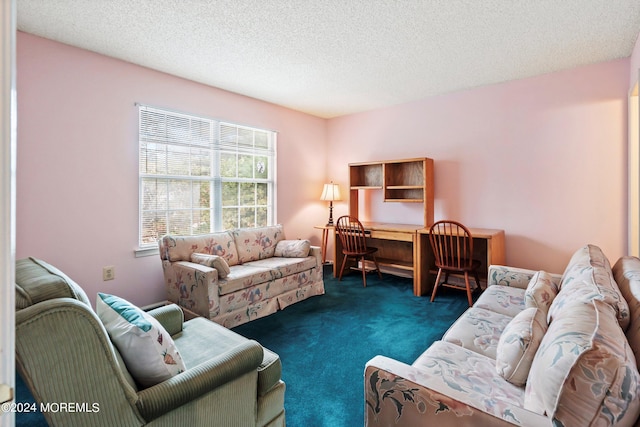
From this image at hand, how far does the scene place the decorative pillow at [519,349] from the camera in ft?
3.91

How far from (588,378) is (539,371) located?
0.18 meters

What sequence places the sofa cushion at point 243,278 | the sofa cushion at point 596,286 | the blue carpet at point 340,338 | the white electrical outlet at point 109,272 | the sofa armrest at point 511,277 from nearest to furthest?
the sofa cushion at point 596,286
the blue carpet at point 340,338
the sofa armrest at point 511,277
the sofa cushion at point 243,278
the white electrical outlet at point 109,272

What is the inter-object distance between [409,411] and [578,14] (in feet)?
9.03

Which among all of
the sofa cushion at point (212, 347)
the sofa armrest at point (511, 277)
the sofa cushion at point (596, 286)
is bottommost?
the sofa cushion at point (212, 347)

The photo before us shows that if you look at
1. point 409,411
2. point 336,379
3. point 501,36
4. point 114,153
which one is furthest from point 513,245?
point 114,153

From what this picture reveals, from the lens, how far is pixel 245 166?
3.98m

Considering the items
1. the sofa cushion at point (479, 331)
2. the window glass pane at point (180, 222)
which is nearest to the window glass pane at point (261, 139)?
the window glass pane at point (180, 222)

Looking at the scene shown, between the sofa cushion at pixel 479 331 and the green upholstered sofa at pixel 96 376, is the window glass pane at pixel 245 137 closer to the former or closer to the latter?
the green upholstered sofa at pixel 96 376

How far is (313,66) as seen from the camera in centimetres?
300

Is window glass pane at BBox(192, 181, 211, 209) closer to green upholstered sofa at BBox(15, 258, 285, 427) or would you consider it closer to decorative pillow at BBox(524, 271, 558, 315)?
green upholstered sofa at BBox(15, 258, 285, 427)

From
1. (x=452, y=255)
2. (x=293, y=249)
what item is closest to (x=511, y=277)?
(x=452, y=255)

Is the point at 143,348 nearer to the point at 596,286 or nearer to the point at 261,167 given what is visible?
the point at 596,286

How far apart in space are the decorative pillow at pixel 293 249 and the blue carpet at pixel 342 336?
51cm

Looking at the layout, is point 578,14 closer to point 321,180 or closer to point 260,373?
point 260,373
